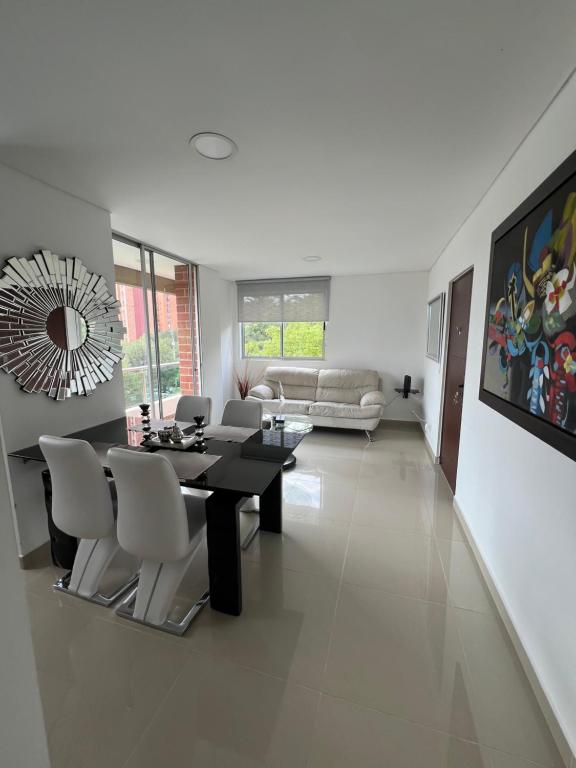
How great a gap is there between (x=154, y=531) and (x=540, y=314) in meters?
1.91

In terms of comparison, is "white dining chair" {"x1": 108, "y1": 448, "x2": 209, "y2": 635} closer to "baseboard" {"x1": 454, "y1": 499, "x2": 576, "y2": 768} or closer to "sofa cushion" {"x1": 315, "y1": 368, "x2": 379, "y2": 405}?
"baseboard" {"x1": 454, "y1": 499, "x2": 576, "y2": 768}

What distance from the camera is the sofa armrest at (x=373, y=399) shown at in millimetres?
4531

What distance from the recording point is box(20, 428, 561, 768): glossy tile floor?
1170mm

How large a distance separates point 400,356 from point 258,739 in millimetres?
4563

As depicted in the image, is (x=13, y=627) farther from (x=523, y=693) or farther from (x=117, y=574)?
(x=523, y=693)

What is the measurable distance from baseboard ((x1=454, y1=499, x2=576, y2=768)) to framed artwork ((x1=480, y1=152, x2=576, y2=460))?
95 cm

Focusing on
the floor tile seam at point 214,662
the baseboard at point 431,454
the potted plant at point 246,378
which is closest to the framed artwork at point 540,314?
the floor tile seam at point 214,662

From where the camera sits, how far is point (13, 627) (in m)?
0.60

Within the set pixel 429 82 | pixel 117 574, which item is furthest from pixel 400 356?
pixel 117 574

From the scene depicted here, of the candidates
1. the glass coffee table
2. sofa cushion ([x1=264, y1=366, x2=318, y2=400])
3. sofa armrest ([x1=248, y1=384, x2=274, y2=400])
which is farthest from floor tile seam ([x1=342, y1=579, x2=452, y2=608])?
sofa cushion ([x1=264, y1=366, x2=318, y2=400])

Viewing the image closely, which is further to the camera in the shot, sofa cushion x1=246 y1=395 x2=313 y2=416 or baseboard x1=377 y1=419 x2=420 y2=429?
baseboard x1=377 y1=419 x2=420 y2=429

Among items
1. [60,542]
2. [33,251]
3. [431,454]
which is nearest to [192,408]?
[60,542]

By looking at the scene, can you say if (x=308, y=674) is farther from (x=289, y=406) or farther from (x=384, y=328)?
(x=384, y=328)

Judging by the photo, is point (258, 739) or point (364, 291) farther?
point (364, 291)
